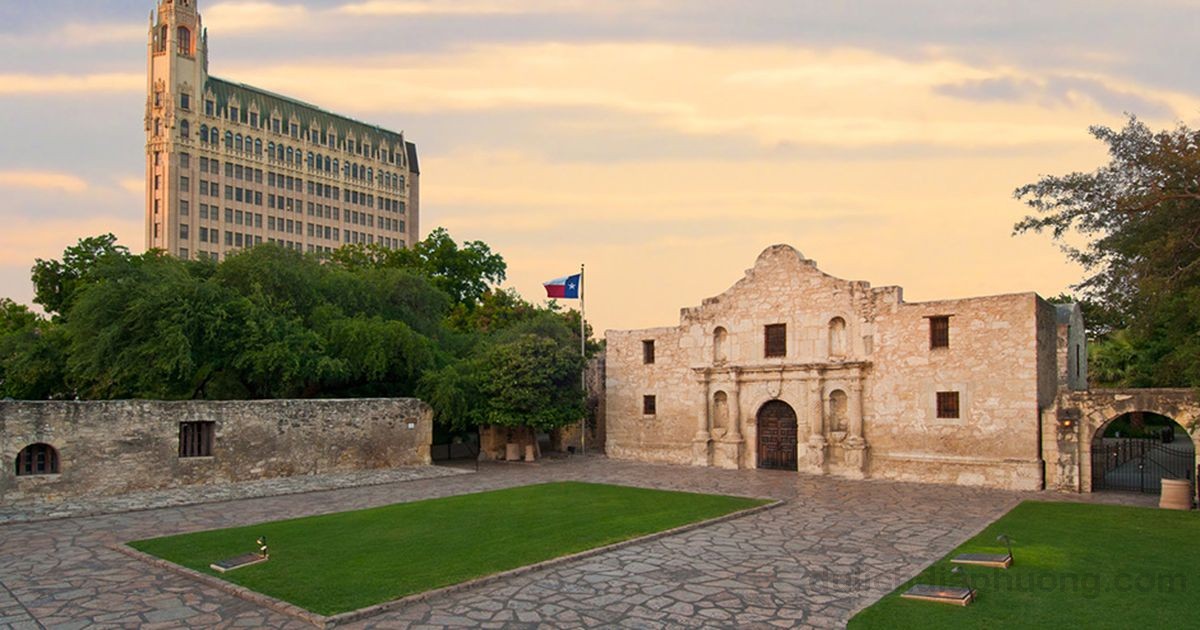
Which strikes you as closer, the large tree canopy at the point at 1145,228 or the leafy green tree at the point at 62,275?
the large tree canopy at the point at 1145,228

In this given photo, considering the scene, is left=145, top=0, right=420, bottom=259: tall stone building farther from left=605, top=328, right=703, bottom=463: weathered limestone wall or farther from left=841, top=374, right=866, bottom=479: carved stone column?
left=841, top=374, right=866, bottom=479: carved stone column

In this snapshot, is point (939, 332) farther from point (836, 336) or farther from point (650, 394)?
point (650, 394)

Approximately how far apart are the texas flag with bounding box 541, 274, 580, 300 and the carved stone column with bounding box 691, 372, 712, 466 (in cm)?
684

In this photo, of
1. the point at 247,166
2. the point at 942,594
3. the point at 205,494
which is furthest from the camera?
the point at 247,166

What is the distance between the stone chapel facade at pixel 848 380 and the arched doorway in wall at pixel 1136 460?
1938 millimetres

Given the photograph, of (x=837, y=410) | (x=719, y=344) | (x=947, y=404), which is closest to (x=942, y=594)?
(x=947, y=404)

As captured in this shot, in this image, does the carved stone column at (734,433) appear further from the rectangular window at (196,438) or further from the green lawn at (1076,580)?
the rectangular window at (196,438)

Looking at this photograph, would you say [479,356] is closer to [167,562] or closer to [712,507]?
[712,507]

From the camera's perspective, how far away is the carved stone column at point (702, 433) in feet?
92.1

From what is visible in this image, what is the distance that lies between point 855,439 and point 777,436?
9.78ft

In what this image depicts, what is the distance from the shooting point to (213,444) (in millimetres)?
22047

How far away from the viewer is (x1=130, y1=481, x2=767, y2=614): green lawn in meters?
10.8

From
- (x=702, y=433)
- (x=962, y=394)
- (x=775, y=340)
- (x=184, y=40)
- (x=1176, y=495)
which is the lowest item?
(x=1176, y=495)

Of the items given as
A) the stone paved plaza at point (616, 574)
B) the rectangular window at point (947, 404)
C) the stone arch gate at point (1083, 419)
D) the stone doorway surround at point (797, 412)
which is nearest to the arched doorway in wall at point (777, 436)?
the stone doorway surround at point (797, 412)
